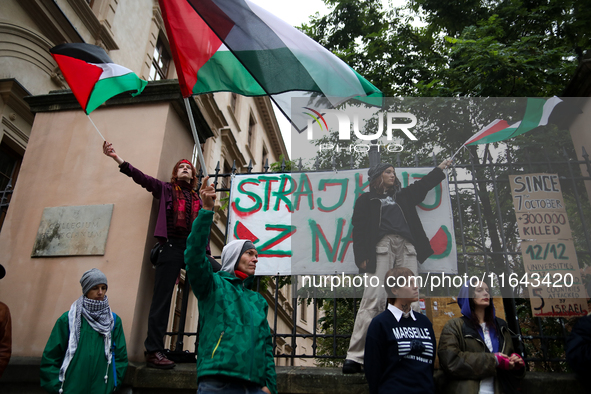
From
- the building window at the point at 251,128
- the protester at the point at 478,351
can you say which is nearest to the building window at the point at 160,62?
the building window at the point at 251,128

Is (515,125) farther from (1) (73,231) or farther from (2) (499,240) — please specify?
(1) (73,231)

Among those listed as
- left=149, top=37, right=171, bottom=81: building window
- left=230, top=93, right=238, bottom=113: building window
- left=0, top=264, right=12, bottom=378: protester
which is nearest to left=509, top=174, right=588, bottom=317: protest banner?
left=0, top=264, right=12, bottom=378: protester

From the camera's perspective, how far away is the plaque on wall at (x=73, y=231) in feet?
14.7

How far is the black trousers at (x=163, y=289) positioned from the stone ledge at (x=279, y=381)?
0.82 ft

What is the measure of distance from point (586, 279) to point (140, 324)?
4599 mm

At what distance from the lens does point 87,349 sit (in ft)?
11.3

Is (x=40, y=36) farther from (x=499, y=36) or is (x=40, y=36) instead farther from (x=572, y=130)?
(x=572, y=130)

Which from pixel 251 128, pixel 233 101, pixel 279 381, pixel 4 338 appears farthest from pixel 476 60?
pixel 251 128

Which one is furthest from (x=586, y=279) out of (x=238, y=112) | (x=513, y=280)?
(x=238, y=112)

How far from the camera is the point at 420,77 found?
31.5 ft

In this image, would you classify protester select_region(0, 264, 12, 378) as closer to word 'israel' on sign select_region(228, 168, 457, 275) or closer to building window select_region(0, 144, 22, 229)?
word 'israel' on sign select_region(228, 168, 457, 275)

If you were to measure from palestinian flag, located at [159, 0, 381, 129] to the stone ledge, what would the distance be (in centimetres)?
212

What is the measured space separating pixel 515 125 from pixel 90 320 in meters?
5.54

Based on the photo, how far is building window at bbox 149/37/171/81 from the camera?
46.7 ft
